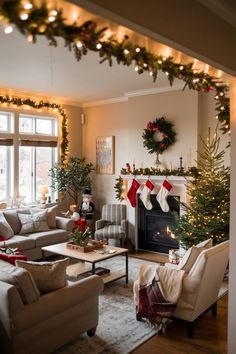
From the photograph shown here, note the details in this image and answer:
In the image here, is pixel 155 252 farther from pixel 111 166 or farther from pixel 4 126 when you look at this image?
pixel 4 126

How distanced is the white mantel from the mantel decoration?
1.83 ft

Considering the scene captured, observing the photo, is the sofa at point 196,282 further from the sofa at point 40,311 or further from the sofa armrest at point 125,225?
the sofa armrest at point 125,225

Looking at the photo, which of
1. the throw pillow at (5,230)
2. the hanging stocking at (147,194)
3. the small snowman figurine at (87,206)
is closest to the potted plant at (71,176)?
the small snowman figurine at (87,206)

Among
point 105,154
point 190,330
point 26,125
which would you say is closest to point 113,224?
point 105,154

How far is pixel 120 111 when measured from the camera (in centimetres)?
777

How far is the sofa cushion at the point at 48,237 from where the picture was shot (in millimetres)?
5992

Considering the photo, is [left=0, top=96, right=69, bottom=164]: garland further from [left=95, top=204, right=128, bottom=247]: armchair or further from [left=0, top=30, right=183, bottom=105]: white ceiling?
[left=95, top=204, right=128, bottom=247]: armchair

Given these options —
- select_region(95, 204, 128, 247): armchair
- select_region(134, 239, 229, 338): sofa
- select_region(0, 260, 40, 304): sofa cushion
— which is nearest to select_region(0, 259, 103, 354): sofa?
select_region(0, 260, 40, 304): sofa cushion

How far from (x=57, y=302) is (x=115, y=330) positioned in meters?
0.99

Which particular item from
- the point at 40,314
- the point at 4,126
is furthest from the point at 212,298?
the point at 4,126

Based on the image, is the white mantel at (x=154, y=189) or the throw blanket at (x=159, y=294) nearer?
the throw blanket at (x=159, y=294)

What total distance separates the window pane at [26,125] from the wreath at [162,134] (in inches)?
96.0

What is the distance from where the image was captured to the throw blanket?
3.58 meters

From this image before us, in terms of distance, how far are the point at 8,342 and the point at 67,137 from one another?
5710 millimetres
